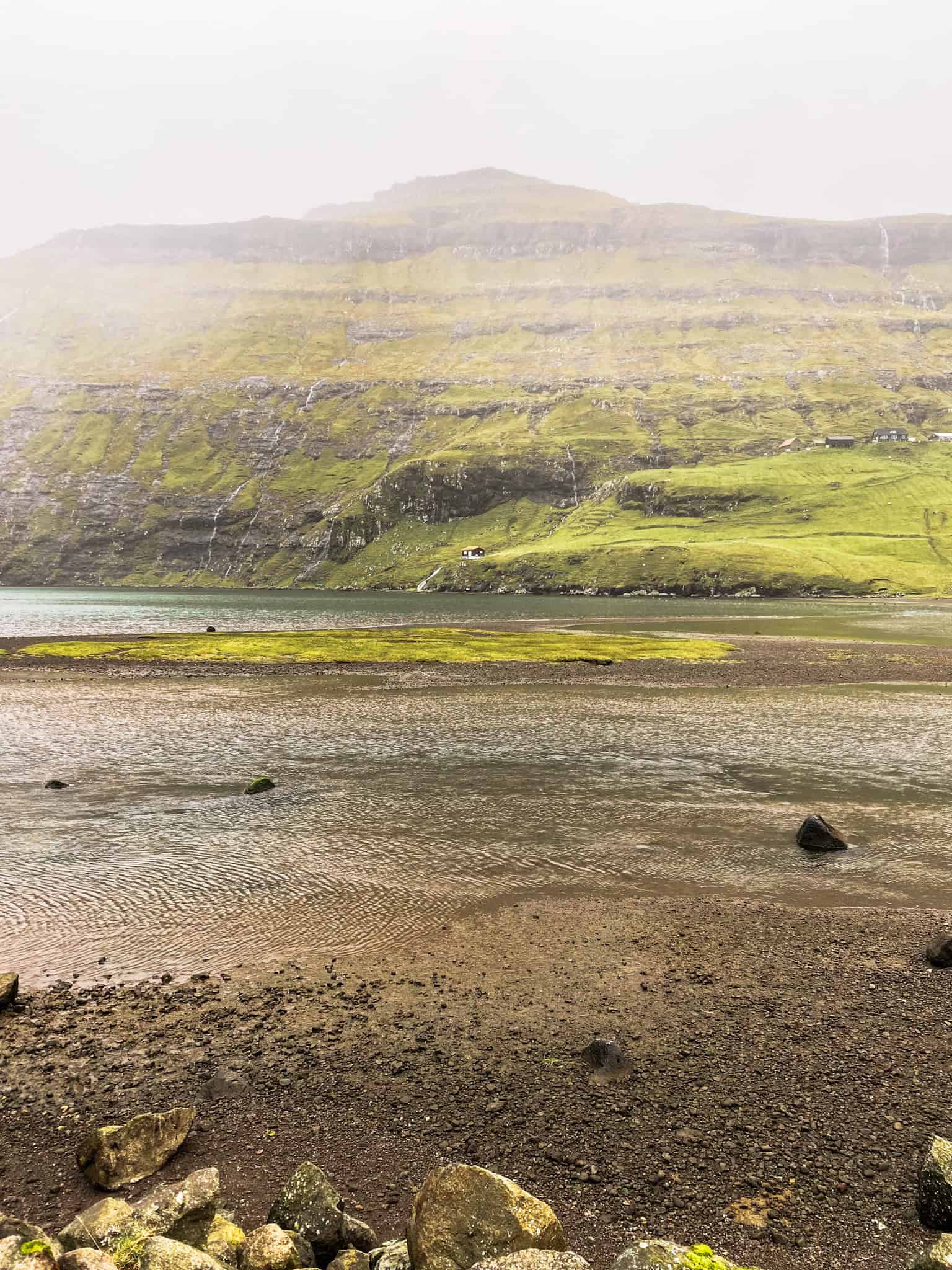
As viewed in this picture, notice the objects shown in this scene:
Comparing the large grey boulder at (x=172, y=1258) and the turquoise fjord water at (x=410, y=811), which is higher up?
the large grey boulder at (x=172, y=1258)

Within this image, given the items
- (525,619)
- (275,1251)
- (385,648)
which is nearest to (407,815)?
(275,1251)

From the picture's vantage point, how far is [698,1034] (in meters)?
17.4

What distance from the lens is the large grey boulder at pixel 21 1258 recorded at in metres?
9.35

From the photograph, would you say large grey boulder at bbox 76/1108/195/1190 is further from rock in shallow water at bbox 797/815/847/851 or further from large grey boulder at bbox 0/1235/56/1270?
rock in shallow water at bbox 797/815/847/851

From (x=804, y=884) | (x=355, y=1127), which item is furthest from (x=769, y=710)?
(x=355, y=1127)

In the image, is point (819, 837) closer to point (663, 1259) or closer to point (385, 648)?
point (663, 1259)

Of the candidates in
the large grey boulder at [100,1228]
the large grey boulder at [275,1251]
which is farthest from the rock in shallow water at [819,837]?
the large grey boulder at [100,1228]

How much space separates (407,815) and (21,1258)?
26.1 metres

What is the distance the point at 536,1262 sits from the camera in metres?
9.02

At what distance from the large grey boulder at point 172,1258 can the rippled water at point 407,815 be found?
1199 cm

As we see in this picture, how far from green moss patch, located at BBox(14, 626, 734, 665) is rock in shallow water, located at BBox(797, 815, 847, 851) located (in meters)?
65.1

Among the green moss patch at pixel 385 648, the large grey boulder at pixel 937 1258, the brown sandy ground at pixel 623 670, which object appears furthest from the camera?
the green moss patch at pixel 385 648

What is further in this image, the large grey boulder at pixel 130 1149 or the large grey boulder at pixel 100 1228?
the large grey boulder at pixel 130 1149

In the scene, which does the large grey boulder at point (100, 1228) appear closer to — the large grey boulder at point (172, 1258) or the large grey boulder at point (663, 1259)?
the large grey boulder at point (172, 1258)
